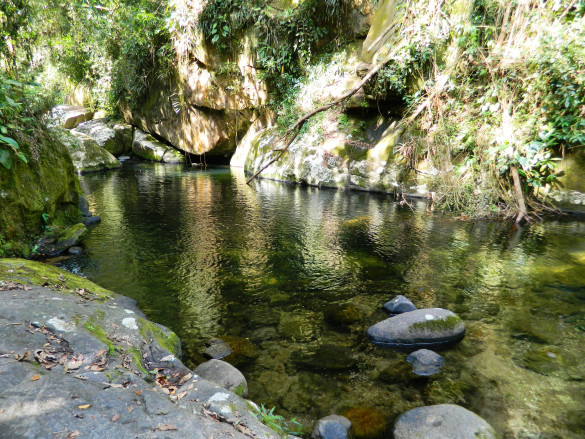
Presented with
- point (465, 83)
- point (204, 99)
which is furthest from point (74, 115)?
point (465, 83)

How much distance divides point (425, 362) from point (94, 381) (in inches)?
116

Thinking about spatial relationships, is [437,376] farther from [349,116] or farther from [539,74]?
[349,116]

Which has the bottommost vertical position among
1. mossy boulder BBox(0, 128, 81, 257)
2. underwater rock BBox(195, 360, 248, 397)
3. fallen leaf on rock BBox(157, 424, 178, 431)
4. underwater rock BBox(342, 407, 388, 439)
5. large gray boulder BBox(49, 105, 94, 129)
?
underwater rock BBox(342, 407, 388, 439)

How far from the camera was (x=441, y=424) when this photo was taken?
2.68m

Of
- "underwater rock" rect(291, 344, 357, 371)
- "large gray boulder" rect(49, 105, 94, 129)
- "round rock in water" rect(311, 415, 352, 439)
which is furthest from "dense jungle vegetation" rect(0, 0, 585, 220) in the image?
"large gray boulder" rect(49, 105, 94, 129)

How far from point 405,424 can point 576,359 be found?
7.05 feet

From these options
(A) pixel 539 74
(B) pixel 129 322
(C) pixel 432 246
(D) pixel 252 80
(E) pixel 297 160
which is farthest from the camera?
(D) pixel 252 80

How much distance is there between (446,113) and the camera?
9.61m

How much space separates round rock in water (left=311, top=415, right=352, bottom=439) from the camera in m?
2.67

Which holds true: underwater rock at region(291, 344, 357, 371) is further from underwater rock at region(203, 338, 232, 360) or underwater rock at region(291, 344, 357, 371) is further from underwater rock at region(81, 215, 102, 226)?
underwater rock at region(81, 215, 102, 226)

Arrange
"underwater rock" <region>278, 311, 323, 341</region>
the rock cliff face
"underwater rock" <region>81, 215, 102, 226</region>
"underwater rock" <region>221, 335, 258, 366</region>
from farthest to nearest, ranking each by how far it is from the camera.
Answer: the rock cliff face
"underwater rock" <region>81, 215, 102, 226</region>
"underwater rock" <region>278, 311, 323, 341</region>
"underwater rock" <region>221, 335, 258, 366</region>

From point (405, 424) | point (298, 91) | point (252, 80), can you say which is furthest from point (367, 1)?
point (405, 424)

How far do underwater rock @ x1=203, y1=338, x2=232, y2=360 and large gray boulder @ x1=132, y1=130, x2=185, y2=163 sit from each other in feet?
64.6

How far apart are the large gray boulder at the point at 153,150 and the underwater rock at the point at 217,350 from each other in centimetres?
1970
